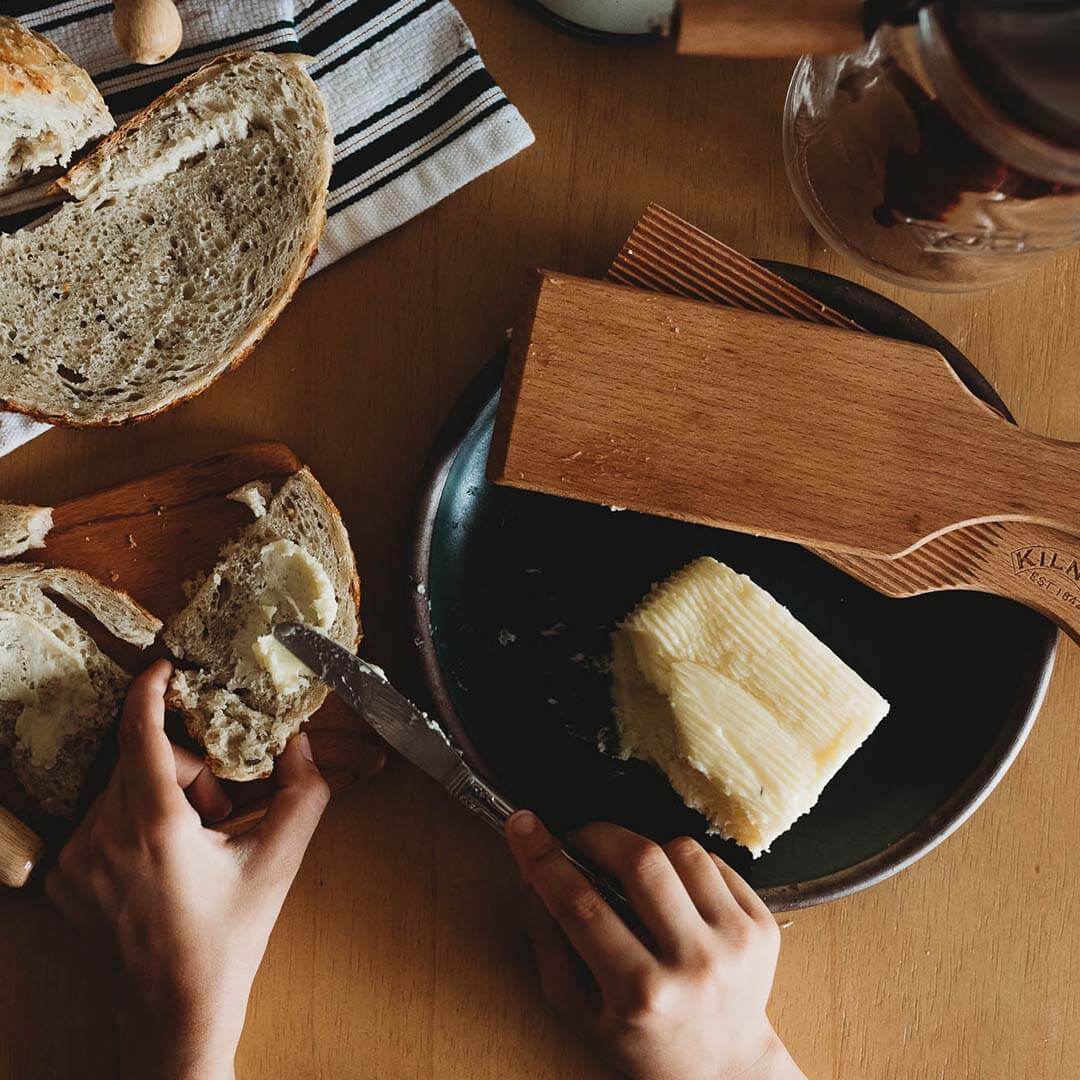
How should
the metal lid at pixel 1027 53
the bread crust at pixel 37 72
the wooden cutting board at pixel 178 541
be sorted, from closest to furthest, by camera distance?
the metal lid at pixel 1027 53, the bread crust at pixel 37 72, the wooden cutting board at pixel 178 541

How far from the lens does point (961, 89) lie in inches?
27.1

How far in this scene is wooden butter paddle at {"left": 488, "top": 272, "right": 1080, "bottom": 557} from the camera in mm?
887

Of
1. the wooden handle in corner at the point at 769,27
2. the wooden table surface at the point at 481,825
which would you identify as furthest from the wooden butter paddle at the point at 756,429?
the wooden handle in corner at the point at 769,27

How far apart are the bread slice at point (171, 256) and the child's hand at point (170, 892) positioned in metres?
0.29

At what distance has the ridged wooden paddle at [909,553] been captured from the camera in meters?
0.94

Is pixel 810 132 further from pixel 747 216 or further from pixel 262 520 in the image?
pixel 262 520

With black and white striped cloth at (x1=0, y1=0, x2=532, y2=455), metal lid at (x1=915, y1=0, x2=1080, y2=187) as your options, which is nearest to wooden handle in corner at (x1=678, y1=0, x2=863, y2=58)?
metal lid at (x1=915, y1=0, x2=1080, y2=187)

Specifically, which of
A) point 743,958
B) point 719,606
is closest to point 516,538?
point 719,606

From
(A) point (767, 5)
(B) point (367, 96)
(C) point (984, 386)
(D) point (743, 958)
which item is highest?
(A) point (767, 5)

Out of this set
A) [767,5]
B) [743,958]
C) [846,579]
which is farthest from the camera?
[846,579]

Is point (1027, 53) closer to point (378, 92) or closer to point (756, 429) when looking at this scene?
point (756, 429)

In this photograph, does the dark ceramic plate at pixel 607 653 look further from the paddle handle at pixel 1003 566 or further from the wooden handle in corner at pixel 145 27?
the wooden handle in corner at pixel 145 27

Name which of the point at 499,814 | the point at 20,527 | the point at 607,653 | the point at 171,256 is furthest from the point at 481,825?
the point at 171,256

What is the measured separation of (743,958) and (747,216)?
0.71m
